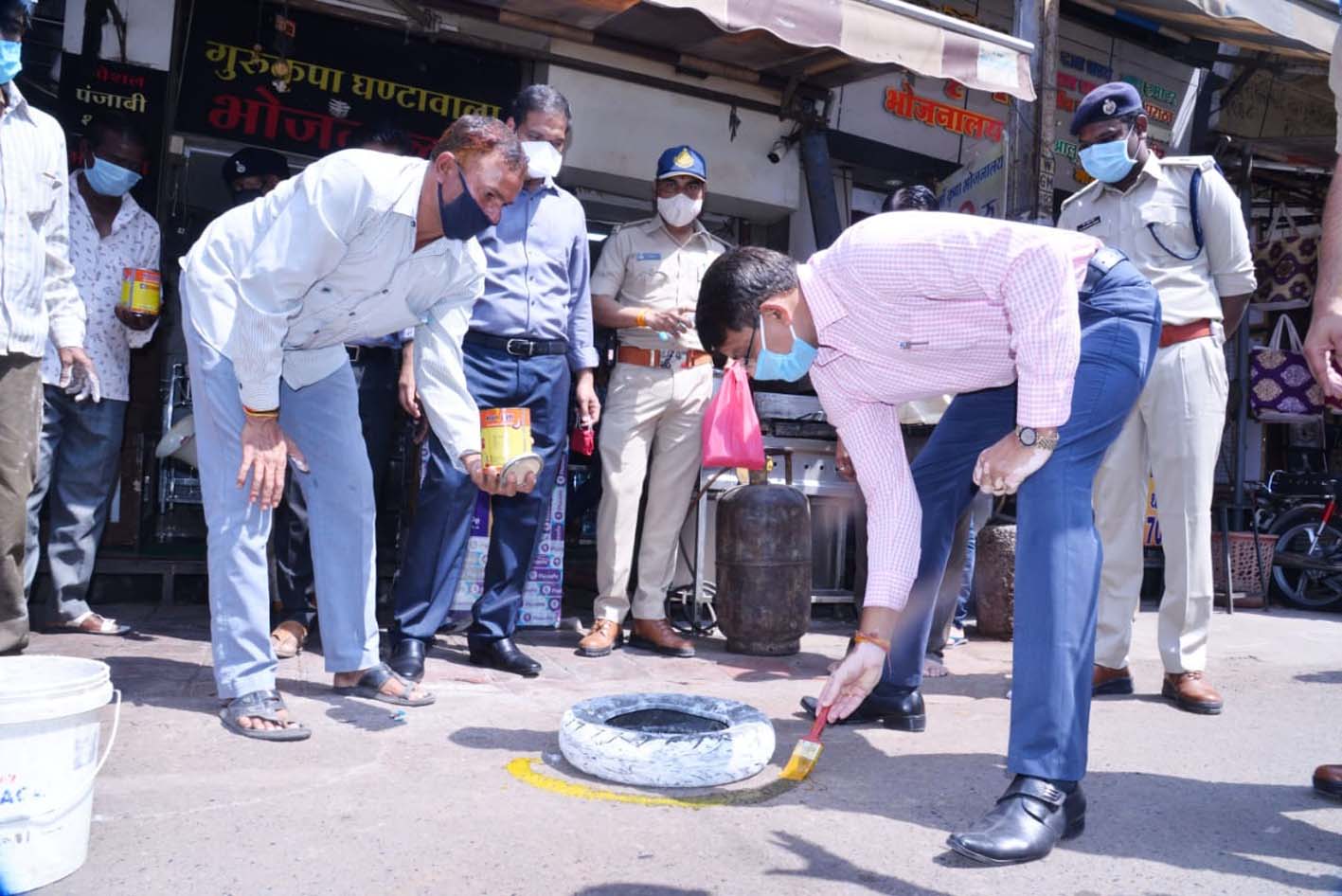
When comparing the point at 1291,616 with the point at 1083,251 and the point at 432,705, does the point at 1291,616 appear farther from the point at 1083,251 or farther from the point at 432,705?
the point at 432,705

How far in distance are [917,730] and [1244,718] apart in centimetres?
124

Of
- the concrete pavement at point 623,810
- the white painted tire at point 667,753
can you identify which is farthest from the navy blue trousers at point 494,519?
the white painted tire at point 667,753

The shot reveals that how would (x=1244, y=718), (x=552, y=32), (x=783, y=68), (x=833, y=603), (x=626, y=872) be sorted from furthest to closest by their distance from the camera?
1. (x=783, y=68)
2. (x=552, y=32)
3. (x=833, y=603)
4. (x=1244, y=718)
5. (x=626, y=872)

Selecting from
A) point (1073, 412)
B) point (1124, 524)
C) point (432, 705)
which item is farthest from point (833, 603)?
point (1073, 412)

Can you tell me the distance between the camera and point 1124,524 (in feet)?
12.6

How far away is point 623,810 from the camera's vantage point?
7.87 ft

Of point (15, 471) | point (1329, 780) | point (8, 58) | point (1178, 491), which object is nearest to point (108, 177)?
point (8, 58)

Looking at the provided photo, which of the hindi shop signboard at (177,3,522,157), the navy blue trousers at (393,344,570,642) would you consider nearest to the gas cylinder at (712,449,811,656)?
the navy blue trousers at (393,344,570,642)

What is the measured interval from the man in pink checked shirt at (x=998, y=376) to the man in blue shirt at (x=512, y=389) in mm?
1460

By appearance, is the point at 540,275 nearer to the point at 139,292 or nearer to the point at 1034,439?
the point at 139,292

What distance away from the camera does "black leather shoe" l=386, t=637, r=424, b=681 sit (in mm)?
3633

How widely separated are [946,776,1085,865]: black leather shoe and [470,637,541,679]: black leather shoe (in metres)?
1.98

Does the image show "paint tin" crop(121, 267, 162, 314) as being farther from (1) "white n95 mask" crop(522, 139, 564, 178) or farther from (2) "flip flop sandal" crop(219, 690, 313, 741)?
(2) "flip flop sandal" crop(219, 690, 313, 741)

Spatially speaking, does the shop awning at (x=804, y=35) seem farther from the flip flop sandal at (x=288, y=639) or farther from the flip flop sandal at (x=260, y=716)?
the flip flop sandal at (x=260, y=716)
